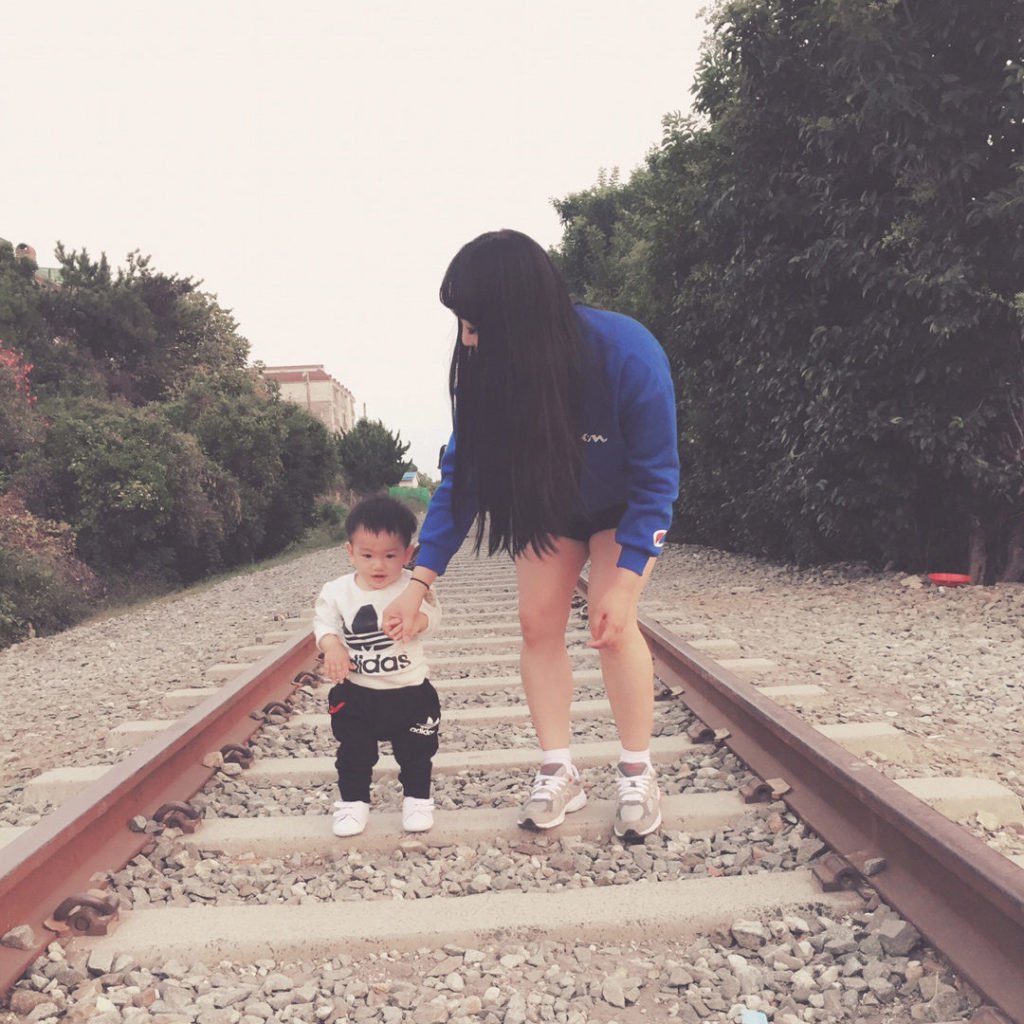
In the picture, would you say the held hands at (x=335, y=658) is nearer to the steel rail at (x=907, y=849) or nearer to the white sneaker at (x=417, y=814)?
the white sneaker at (x=417, y=814)

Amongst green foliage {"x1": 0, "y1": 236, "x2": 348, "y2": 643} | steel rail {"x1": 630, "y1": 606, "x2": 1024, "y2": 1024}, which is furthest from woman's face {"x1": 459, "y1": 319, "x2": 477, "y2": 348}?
green foliage {"x1": 0, "y1": 236, "x2": 348, "y2": 643}

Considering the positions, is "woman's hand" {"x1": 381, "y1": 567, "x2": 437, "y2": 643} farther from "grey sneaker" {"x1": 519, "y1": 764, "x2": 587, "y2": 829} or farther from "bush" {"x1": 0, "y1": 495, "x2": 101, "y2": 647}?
"bush" {"x1": 0, "y1": 495, "x2": 101, "y2": 647}

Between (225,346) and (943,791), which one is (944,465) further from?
(225,346)

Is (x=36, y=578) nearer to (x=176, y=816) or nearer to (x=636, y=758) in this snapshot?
(x=176, y=816)

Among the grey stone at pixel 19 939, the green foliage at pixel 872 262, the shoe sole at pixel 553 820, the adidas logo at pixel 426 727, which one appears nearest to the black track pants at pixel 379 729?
the adidas logo at pixel 426 727

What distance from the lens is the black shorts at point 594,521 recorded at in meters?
2.44

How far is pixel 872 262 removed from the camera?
21.7 ft

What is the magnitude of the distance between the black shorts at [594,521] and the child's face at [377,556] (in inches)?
17.9

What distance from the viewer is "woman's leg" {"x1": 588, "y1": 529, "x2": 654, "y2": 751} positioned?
2432 millimetres

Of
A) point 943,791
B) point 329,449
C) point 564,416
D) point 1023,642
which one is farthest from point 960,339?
point 329,449

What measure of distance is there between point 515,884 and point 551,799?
0.30m

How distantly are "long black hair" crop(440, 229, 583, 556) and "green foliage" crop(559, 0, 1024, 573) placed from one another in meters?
4.82

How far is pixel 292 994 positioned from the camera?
5.85 feet

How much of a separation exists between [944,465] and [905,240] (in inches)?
63.1
